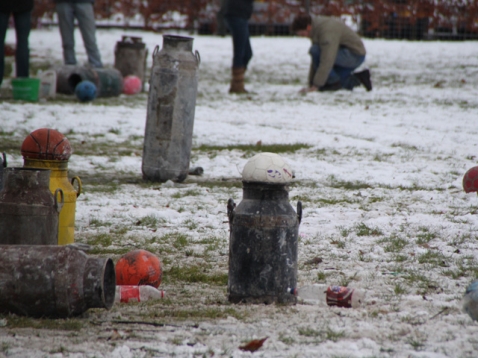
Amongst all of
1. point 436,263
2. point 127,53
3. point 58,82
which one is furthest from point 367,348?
point 127,53

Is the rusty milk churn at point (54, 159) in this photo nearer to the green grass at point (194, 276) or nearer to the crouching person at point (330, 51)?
the green grass at point (194, 276)

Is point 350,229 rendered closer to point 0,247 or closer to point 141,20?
point 0,247

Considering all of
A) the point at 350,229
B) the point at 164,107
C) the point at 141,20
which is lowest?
the point at 350,229

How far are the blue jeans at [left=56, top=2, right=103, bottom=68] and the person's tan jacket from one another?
12.6ft

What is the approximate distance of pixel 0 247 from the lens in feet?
10.9

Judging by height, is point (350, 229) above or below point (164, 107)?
below

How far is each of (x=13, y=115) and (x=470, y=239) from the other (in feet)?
22.0

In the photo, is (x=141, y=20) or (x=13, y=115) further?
(x=141, y=20)

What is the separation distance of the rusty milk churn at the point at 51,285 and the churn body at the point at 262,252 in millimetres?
685

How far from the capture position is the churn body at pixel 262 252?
353cm

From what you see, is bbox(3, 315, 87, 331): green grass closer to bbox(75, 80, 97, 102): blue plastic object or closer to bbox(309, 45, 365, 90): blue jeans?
bbox(75, 80, 97, 102): blue plastic object

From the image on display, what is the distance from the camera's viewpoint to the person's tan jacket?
12.5 m

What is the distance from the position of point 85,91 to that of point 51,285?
27.5ft

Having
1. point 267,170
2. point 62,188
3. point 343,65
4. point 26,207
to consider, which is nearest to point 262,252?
point 267,170
